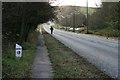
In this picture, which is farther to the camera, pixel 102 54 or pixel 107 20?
pixel 107 20

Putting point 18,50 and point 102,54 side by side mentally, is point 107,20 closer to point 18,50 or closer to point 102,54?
point 102,54

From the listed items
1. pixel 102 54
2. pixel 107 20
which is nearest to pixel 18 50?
pixel 102 54

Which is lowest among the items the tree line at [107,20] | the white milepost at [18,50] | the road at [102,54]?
the road at [102,54]

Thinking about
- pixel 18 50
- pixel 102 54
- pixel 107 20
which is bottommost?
pixel 102 54

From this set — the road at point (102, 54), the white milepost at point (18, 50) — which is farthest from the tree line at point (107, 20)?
the white milepost at point (18, 50)

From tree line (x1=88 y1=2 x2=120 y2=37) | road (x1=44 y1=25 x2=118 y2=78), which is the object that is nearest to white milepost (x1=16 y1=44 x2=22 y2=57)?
road (x1=44 y1=25 x2=118 y2=78)

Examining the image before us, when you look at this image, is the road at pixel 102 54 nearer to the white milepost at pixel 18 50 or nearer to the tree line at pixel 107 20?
the white milepost at pixel 18 50

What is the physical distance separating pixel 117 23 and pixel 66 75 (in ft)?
141

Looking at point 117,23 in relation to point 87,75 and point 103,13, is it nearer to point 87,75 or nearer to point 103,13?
point 103,13

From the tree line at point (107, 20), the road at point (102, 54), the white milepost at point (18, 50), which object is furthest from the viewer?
the tree line at point (107, 20)

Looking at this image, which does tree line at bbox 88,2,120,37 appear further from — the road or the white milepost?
the white milepost

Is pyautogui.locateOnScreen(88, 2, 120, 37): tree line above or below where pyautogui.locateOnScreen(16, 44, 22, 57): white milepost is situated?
above

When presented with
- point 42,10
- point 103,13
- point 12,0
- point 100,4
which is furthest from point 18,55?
point 100,4

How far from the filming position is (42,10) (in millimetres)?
27859
